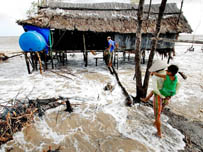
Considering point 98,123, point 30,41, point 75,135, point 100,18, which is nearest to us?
point 75,135

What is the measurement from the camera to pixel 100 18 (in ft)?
34.8

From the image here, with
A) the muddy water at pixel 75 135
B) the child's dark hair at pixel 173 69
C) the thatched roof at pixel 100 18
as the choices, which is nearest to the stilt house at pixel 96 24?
the thatched roof at pixel 100 18

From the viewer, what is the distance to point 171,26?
11195 millimetres

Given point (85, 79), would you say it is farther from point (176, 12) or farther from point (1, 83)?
point (176, 12)

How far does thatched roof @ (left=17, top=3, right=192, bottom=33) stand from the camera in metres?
9.46

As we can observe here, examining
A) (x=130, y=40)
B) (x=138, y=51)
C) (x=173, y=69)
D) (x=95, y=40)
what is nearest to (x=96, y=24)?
(x=95, y=40)

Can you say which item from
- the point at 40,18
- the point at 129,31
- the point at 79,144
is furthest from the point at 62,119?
the point at 129,31

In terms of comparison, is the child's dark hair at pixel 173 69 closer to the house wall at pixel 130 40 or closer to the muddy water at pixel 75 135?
the muddy water at pixel 75 135

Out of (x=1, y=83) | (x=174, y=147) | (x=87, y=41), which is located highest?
(x=87, y=41)

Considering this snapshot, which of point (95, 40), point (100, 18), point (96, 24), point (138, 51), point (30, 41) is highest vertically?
point (100, 18)

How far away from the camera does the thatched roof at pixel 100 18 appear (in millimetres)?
9461

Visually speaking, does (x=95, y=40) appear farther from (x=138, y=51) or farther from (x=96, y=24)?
(x=138, y=51)

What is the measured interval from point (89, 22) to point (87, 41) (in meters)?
2.50

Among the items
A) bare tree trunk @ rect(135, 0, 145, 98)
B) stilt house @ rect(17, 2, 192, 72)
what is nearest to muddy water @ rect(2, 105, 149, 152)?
bare tree trunk @ rect(135, 0, 145, 98)
